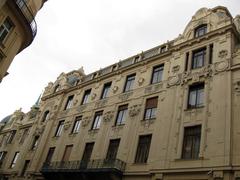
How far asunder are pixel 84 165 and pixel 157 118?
7.18 m

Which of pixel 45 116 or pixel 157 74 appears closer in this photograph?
pixel 157 74

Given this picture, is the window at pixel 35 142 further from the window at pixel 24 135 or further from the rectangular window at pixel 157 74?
the rectangular window at pixel 157 74

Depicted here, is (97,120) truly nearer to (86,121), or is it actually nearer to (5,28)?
(86,121)

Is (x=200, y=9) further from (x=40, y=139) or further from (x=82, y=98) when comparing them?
(x=40, y=139)

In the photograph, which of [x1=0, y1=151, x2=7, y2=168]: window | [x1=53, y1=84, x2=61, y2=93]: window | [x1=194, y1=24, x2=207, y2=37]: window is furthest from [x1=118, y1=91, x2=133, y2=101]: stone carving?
[x1=0, y1=151, x2=7, y2=168]: window

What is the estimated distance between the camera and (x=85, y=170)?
22.6m

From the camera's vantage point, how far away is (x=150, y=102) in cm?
2352

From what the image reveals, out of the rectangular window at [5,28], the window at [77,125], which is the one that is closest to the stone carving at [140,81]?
the window at [77,125]

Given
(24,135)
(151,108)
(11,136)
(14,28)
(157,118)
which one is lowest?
(157,118)

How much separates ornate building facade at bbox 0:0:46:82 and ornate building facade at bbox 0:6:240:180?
29.8ft

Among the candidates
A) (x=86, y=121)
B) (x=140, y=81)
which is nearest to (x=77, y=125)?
(x=86, y=121)

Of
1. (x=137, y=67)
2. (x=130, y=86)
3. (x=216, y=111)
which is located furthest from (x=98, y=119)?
(x=216, y=111)

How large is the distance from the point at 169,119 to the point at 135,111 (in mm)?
3755

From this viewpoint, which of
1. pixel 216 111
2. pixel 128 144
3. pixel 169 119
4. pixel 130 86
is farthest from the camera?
pixel 130 86
